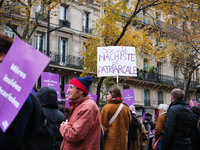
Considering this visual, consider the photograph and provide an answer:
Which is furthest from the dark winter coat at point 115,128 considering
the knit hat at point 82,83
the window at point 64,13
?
the window at point 64,13

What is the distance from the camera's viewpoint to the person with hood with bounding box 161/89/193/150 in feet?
15.9

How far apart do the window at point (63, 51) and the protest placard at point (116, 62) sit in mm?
16436

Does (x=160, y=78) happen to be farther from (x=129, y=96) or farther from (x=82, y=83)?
(x=82, y=83)

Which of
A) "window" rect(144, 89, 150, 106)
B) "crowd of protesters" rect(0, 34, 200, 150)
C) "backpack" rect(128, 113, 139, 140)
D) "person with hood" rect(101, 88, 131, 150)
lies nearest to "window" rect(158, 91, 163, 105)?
"window" rect(144, 89, 150, 106)

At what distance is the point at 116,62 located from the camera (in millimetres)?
9156

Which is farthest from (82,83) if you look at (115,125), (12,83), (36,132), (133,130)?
(133,130)

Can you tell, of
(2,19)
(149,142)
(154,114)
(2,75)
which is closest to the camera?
(2,75)

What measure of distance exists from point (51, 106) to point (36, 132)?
178 centimetres

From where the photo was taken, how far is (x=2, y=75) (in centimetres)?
175

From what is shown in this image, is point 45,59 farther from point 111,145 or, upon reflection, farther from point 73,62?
point 73,62

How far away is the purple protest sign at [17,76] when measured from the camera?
162 centimetres

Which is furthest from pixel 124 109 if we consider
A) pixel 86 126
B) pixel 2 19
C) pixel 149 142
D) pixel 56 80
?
pixel 2 19

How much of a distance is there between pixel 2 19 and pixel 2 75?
1276 centimetres

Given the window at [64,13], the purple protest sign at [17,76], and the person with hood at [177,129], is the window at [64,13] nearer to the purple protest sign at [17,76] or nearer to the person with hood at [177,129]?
the person with hood at [177,129]
